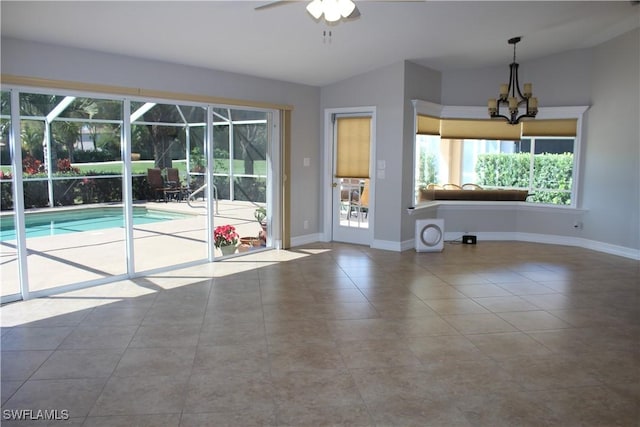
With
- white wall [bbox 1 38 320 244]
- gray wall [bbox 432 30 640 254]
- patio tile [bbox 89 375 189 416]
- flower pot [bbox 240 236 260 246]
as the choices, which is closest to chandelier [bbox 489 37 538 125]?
gray wall [bbox 432 30 640 254]

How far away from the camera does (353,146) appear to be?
7.30 metres

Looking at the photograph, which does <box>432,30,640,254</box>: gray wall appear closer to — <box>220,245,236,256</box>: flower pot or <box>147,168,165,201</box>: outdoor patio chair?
<box>220,245,236,256</box>: flower pot

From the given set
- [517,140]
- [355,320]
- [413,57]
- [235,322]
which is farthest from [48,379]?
[517,140]

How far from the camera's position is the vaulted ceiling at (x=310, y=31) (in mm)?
4102

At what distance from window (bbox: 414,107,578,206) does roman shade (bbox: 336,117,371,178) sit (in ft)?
2.47

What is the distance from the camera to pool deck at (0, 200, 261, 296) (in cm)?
512

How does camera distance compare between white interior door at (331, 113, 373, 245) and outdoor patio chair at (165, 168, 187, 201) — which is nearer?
outdoor patio chair at (165, 168, 187, 201)

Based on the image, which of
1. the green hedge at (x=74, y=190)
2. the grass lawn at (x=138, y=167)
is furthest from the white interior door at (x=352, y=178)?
the green hedge at (x=74, y=190)

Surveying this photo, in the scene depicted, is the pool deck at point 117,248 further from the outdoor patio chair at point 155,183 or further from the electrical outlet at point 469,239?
the electrical outlet at point 469,239

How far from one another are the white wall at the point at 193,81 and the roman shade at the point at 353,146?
0.35m

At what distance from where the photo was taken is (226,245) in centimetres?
653

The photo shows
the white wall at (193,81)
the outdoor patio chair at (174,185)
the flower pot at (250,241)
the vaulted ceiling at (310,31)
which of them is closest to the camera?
the vaulted ceiling at (310,31)

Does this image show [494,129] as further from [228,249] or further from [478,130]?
[228,249]

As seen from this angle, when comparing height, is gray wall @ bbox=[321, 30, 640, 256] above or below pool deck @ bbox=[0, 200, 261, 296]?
above
